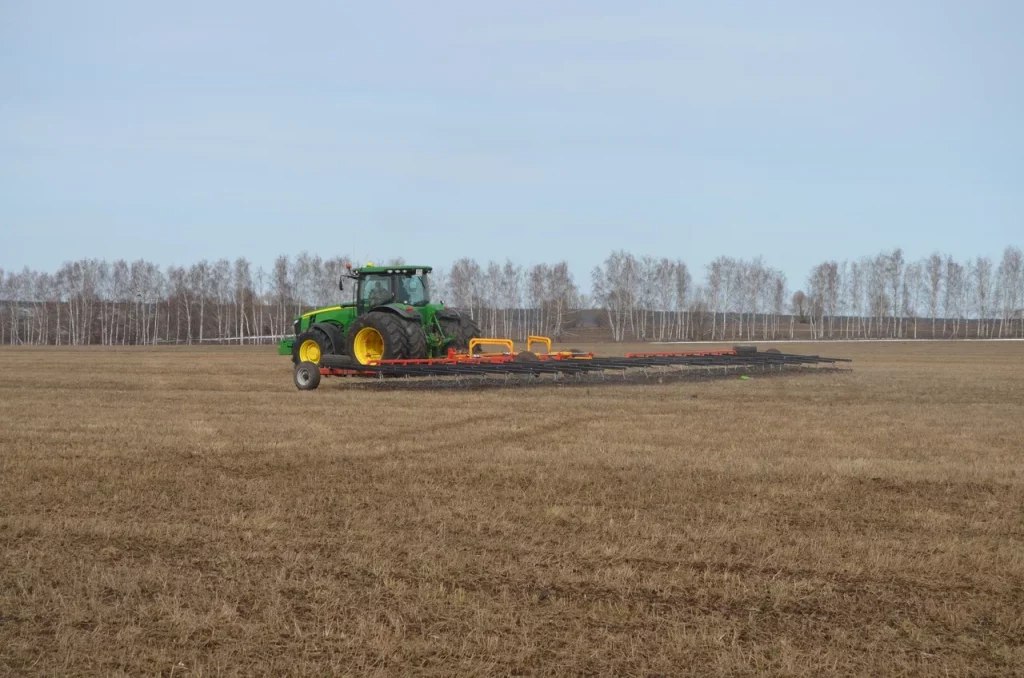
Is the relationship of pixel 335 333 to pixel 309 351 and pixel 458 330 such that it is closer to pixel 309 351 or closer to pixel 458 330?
pixel 309 351

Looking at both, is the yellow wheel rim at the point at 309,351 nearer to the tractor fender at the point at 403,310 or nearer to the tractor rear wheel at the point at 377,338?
the tractor rear wheel at the point at 377,338

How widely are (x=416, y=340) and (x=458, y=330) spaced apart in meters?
1.68

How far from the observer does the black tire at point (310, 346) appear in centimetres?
1973

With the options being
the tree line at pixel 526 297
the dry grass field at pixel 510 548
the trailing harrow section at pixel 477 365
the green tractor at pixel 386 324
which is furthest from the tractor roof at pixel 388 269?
the tree line at pixel 526 297

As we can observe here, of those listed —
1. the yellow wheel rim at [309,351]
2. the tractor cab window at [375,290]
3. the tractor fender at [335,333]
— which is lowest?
the yellow wheel rim at [309,351]

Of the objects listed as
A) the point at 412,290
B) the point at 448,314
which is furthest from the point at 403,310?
the point at 448,314

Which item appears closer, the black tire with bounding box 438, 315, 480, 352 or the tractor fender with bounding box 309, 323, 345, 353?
the black tire with bounding box 438, 315, 480, 352

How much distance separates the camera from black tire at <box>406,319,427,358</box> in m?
18.0

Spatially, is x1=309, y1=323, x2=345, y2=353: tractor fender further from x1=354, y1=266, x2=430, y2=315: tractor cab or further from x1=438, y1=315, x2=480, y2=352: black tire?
x1=438, y1=315, x2=480, y2=352: black tire

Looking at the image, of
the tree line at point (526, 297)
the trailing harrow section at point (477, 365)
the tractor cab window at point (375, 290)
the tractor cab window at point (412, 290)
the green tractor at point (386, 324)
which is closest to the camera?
the trailing harrow section at point (477, 365)

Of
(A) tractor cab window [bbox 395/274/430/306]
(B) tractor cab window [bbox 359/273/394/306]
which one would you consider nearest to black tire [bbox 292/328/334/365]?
(B) tractor cab window [bbox 359/273/394/306]

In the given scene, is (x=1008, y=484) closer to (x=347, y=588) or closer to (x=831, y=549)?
(x=831, y=549)

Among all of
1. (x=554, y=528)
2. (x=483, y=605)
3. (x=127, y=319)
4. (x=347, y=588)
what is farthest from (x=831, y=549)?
(x=127, y=319)

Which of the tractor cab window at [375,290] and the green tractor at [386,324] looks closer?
the green tractor at [386,324]
